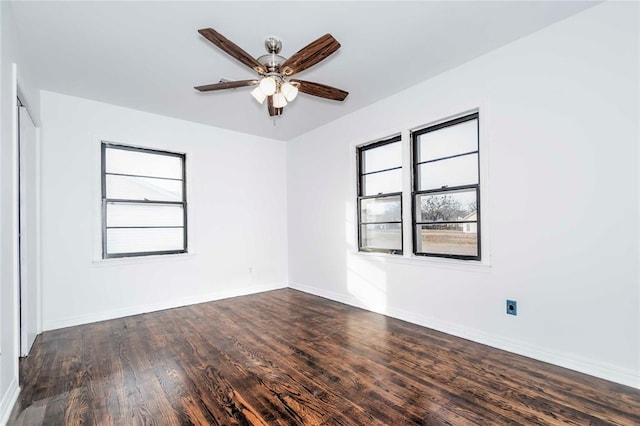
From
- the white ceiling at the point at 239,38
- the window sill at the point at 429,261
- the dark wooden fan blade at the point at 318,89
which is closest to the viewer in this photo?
the white ceiling at the point at 239,38

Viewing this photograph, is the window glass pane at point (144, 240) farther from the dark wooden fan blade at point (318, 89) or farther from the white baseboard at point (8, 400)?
the dark wooden fan blade at point (318, 89)

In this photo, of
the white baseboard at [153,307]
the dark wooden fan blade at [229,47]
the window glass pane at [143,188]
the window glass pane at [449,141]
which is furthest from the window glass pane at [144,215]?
the window glass pane at [449,141]

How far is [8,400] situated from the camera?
196 centimetres

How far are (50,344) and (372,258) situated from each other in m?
3.69

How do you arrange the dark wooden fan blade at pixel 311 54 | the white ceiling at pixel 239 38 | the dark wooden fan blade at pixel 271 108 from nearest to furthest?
the dark wooden fan blade at pixel 311 54 < the white ceiling at pixel 239 38 < the dark wooden fan blade at pixel 271 108

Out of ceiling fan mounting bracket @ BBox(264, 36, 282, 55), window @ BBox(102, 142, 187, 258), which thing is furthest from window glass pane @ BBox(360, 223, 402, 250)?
window @ BBox(102, 142, 187, 258)

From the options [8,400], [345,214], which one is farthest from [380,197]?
[8,400]

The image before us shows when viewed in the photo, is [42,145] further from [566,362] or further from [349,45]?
[566,362]

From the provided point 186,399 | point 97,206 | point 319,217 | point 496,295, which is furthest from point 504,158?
point 97,206

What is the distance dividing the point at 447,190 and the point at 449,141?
1.83 feet

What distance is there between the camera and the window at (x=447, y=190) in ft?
10.3

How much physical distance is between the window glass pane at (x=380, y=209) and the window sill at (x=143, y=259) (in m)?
2.68

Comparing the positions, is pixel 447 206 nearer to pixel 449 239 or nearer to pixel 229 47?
pixel 449 239

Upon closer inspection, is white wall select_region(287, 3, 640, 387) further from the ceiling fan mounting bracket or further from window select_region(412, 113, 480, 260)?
the ceiling fan mounting bracket
